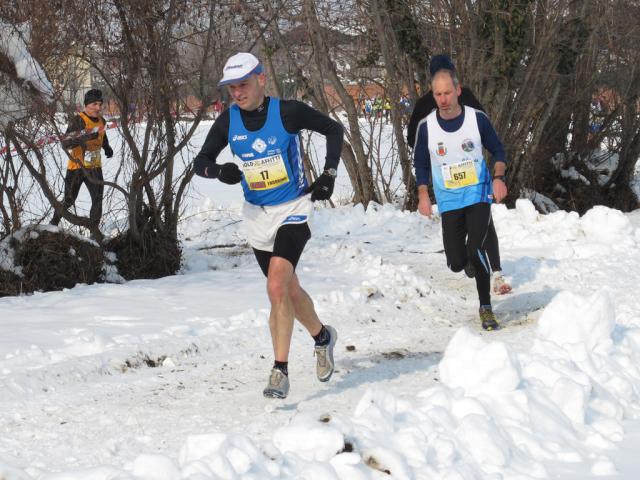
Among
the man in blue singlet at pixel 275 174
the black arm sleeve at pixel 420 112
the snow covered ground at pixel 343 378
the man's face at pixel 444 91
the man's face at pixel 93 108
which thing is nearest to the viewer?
the snow covered ground at pixel 343 378

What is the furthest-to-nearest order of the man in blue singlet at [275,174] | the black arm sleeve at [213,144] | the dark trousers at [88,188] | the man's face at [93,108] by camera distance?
the man's face at [93,108] → the dark trousers at [88,188] → the black arm sleeve at [213,144] → the man in blue singlet at [275,174]

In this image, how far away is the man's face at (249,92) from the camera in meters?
5.48

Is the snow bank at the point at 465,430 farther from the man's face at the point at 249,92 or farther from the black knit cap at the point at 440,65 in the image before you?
the black knit cap at the point at 440,65

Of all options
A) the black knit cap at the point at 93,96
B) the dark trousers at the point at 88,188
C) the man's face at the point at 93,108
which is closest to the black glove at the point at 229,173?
the dark trousers at the point at 88,188

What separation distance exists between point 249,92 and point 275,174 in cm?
46

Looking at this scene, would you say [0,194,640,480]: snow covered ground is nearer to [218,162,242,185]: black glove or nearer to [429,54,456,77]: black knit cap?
[218,162,242,185]: black glove

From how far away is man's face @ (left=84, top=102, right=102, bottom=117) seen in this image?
9.93 m

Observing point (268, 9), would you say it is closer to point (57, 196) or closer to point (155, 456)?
point (57, 196)

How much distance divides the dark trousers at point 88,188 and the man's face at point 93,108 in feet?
1.73

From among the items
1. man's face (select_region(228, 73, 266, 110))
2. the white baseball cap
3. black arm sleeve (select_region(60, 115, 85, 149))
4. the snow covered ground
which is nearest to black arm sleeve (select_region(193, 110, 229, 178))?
man's face (select_region(228, 73, 266, 110))

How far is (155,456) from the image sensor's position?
395 centimetres

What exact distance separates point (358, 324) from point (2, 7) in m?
3.79

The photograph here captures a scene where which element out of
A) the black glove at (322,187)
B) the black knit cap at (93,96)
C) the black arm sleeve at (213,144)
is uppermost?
the black knit cap at (93,96)

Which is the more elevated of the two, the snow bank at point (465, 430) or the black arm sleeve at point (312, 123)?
the black arm sleeve at point (312, 123)
